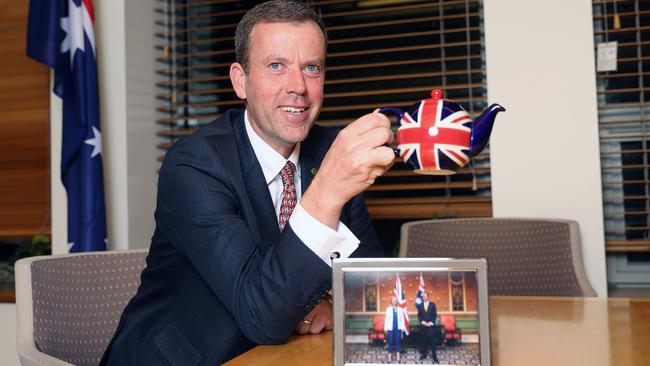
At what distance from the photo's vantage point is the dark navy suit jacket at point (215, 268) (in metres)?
1.16

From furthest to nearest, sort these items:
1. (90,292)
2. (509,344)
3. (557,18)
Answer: (557,18)
(90,292)
(509,344)

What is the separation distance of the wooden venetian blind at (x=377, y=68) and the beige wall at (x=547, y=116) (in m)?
0.19

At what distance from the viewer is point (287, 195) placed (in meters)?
1.57

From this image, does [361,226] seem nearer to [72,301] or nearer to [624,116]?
[72,301]

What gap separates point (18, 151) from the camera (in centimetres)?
334

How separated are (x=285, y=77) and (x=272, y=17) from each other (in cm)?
14

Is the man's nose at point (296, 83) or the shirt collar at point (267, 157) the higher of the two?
the man's nose at point (296, 83)

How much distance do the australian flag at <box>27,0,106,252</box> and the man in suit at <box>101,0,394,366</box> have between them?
1493 mm

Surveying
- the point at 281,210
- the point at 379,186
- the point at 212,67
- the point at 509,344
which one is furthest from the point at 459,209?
the point at 509,344

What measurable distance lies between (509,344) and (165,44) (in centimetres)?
273

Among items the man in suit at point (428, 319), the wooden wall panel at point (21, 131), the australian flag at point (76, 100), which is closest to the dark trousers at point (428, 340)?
the man in suit at point (428, 319)

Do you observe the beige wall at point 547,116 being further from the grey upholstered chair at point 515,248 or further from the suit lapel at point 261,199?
the suit lapel at point 261,199

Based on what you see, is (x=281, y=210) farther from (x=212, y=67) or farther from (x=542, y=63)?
(x=212, y=67)

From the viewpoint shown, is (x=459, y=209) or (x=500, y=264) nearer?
(x=500, y=264)
